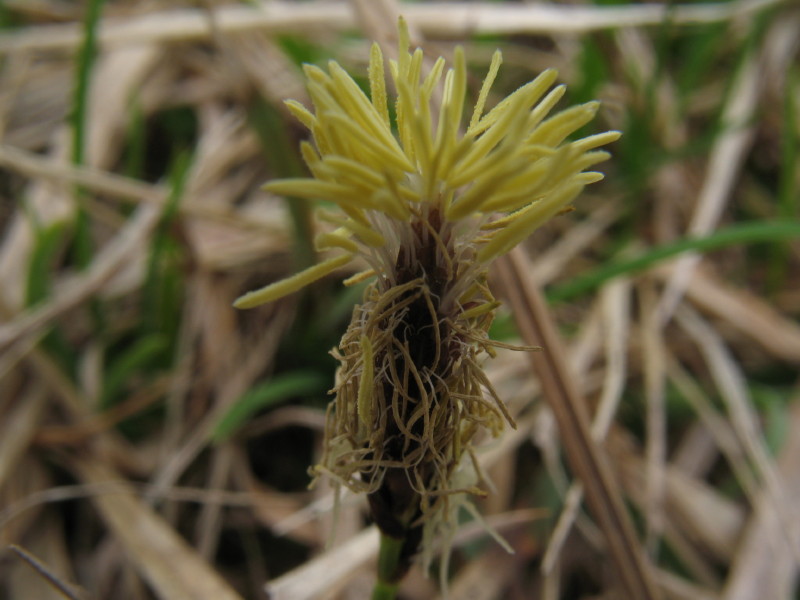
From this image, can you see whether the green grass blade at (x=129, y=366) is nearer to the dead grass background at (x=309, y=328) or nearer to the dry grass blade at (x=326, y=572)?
the dead grass background at (x=309, y=328)

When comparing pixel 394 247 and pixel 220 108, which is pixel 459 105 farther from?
pixel 220 108

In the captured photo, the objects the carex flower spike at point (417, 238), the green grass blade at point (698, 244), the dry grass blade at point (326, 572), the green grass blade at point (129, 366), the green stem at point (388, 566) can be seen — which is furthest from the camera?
the green grass blade at point (129, 366)

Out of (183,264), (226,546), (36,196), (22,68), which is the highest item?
(22,68)

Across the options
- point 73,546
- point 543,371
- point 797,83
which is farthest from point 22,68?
point 797,83

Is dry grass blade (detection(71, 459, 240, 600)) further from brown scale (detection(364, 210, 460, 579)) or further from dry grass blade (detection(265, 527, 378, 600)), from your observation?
brown scale (detection(364, 210, 460, 579))

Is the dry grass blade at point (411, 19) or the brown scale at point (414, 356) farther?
the dry grass blade at point (411, 19)

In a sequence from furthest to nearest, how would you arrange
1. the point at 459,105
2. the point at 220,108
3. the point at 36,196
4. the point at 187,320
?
1. the point at 220,108
2. the point at 36,196
3. the point at 187,320
4. the point at 459,105

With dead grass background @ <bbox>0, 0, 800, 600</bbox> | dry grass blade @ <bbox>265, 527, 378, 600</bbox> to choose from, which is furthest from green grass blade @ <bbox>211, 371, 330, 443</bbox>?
dry grass blade @ <bbox>265, 527, 378, 600</bbox>

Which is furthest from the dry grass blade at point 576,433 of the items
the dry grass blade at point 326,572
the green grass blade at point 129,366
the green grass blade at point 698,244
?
the green grass blade at point 129,366
